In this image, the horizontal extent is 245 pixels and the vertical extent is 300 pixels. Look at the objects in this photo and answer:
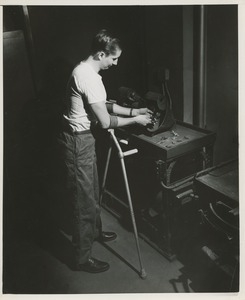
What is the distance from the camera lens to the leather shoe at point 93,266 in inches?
103

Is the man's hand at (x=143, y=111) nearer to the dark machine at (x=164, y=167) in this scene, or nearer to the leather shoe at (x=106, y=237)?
the dark machine at (x=164, y=167)

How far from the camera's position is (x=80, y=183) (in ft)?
8.09

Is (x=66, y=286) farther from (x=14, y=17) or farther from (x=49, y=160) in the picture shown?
(x=14, y=17)

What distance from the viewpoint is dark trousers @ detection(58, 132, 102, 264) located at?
243 centimetres

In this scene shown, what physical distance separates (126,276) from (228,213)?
931mm

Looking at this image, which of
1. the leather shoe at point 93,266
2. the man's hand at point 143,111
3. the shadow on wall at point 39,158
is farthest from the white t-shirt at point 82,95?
the leather shoe at point 93,266

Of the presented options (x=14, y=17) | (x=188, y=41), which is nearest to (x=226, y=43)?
(x=188, y=41)

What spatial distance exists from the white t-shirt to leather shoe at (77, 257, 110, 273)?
1.06 meters

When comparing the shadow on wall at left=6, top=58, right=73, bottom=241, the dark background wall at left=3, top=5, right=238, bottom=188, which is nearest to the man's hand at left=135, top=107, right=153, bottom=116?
the dark background wall at left=3, top=5, right=238, bottom=188

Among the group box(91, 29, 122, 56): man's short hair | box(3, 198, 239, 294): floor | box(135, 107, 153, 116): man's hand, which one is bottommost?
box(3, 198, 239, 294): floor

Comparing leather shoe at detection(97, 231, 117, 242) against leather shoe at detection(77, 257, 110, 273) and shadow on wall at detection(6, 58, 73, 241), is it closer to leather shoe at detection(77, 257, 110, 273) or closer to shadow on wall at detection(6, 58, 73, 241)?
leather shoe at detection(77, 257, 110, 273)

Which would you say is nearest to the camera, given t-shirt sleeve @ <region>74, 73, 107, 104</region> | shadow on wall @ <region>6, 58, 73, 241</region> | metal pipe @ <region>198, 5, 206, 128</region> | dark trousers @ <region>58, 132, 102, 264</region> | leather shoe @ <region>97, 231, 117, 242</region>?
t-shirt sleeve @ <region>74, 73, 107, 104</region>

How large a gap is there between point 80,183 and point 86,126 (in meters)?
0.41

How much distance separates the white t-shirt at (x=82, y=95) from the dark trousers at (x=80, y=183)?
0.33 ft
